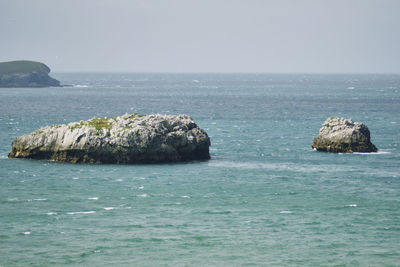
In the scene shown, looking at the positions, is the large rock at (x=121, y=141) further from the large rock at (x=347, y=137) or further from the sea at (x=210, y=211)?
the large rock at (x=347, y=137)

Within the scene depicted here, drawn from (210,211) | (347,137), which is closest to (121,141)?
(210,211)

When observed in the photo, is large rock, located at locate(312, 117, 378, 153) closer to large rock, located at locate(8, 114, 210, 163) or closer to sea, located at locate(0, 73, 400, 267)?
sea, located at locate(0, 73, 400, 267)

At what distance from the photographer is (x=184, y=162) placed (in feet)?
178

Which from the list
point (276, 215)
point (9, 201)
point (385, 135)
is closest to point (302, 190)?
point (276, 215)

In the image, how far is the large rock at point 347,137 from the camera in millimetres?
59938

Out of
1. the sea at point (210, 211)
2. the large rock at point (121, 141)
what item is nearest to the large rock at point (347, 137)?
the sea at point (210, 211)

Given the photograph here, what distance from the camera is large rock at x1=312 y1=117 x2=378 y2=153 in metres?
59.9

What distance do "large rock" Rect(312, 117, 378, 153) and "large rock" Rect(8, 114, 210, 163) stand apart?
13444 millimetres

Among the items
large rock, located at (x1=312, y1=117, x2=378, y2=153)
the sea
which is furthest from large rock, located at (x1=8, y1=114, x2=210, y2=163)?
large rock, located at (x1=312, y1=117, x2=378, y2=153)

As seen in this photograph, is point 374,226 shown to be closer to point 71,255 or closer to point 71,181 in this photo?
point 71,255

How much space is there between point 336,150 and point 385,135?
20013 mm

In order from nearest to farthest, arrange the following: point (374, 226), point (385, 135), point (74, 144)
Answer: point (374, 226)
point (74, 144)
point (385, 135)

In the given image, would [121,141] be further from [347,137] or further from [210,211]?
[347,137]

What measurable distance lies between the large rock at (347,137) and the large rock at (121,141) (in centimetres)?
1344
